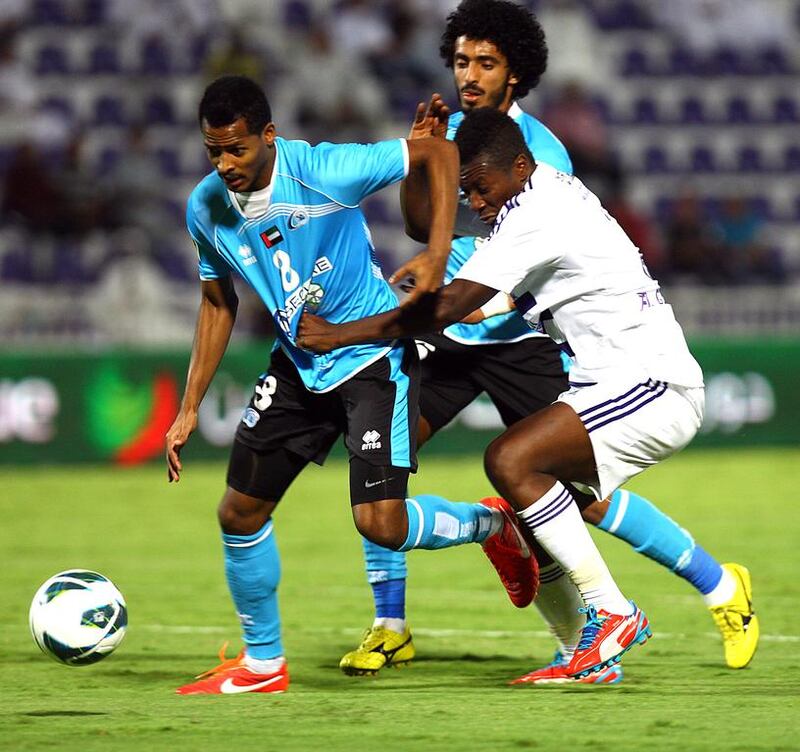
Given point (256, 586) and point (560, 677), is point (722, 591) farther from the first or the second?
point (256, 586)

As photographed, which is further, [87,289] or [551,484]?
[87,289]

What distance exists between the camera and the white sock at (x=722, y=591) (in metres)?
6.00

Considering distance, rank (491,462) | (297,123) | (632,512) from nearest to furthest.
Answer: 1. (491,462)
2. (632,512)
3. (297,123)

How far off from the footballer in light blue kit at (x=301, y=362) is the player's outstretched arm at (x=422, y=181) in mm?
189

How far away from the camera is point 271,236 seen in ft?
17.9

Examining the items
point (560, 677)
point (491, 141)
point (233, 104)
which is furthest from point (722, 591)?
point (233, 104)

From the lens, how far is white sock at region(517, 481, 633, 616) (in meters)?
5.33

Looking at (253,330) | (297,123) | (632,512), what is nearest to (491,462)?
(632,512)

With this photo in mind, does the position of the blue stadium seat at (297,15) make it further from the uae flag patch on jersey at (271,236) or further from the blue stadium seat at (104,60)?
the uae flag patch on jersey at (271,236)

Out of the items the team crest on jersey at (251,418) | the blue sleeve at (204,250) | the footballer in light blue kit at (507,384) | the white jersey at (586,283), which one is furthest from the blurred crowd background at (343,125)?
the white jersey at (586,283)

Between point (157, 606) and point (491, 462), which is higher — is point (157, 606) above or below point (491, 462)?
below

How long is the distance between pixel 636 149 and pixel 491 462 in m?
14.2

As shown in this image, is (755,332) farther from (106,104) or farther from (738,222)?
(106,104)

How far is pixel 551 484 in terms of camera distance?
5.35 m
